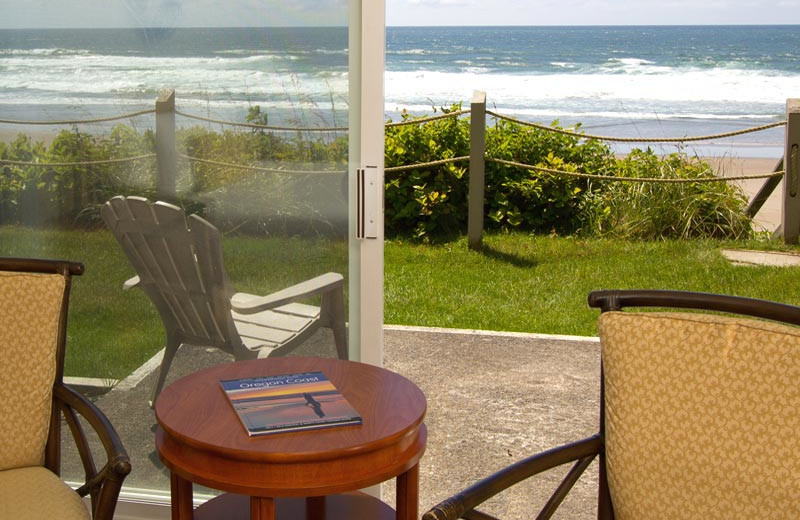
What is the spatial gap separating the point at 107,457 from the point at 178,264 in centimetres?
70

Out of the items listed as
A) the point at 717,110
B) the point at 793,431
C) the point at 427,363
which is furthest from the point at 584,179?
the point at 717,110

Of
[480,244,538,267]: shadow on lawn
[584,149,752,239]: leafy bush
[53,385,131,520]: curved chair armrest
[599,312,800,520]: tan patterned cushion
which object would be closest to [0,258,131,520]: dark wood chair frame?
[53,385,131,520]: curved chair armrest

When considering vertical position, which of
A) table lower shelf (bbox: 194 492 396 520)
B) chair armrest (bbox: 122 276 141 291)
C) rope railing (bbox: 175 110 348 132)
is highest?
rope railing (bbox: 175 110 348 132)

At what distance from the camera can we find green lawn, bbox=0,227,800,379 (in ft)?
7.96

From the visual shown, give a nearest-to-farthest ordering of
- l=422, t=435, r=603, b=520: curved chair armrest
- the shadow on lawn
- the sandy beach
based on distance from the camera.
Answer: l=422, t=435, r=603, b=520: curved chair armrest
the shadow on lawn
the sandy beach

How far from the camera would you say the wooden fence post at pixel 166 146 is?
2.28 meters

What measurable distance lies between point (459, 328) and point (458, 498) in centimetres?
360

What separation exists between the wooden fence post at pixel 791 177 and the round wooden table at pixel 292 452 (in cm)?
473

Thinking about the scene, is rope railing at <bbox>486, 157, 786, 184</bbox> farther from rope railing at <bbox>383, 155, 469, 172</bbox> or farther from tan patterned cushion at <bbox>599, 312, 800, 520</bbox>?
tan patterned cushion at <bbox>599, 312, 800, 520</bbox>

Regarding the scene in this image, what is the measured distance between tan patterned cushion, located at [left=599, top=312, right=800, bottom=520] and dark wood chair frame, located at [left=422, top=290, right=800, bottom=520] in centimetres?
3

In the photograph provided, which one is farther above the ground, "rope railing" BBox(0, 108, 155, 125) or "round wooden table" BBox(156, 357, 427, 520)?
"rope railing" BBox(0, 108, 155, 125)

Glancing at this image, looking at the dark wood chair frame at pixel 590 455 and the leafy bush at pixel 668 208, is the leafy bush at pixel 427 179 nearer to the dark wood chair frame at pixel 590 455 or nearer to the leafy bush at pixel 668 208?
the leafy bush at pixel 668 208

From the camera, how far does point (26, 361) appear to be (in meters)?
1.88

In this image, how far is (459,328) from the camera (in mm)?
5035
